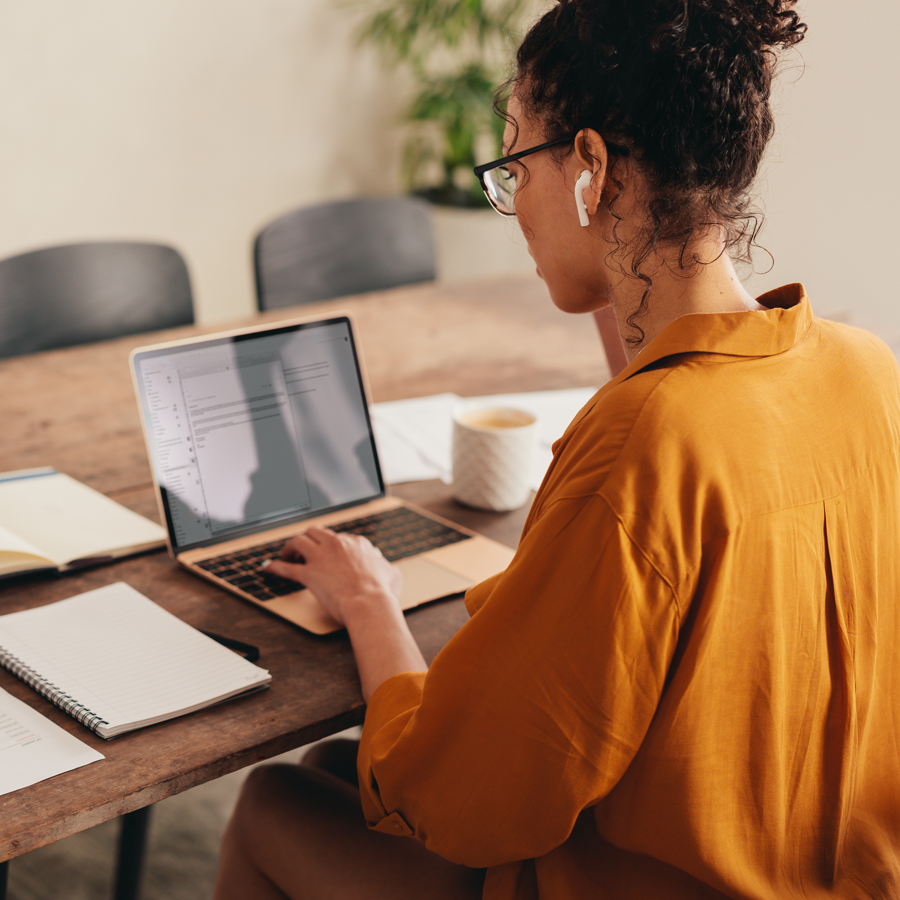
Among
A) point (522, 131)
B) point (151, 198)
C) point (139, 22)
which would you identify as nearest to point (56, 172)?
point (151, 198)

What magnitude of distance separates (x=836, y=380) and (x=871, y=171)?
8.66 feet

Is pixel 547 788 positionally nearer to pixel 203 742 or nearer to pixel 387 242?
pixel 203 742

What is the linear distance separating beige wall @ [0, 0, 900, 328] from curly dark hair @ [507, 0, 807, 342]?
101 inches

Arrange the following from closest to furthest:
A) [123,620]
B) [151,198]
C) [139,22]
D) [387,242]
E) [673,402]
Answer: [673,402], [123,620], [387,242], [139,22], [151,198]

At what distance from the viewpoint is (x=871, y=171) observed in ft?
9.88

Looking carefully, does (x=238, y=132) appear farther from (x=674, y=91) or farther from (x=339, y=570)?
(x=674, y=91)

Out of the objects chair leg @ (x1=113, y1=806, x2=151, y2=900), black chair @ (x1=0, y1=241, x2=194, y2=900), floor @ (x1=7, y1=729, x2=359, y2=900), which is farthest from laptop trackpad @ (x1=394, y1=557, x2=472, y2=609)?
black chair @ (x1=0, y1=241, x2=194, y2=900)

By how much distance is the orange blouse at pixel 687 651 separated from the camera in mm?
627

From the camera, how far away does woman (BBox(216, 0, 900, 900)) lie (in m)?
0.63

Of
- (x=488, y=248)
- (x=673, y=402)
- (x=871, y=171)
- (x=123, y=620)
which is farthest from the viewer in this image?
(x=488, y=248)

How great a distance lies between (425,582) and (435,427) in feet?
1.52

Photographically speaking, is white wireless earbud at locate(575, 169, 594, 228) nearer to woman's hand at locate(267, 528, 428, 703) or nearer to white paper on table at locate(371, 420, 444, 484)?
woman's hand at locate(267, 528, 428, 703)

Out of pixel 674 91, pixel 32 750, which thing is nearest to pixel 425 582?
pixel 32 750

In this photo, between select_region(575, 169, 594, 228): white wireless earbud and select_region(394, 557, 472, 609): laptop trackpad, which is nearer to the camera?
select_region(575, 169, 594, 228): white wireless earbud
